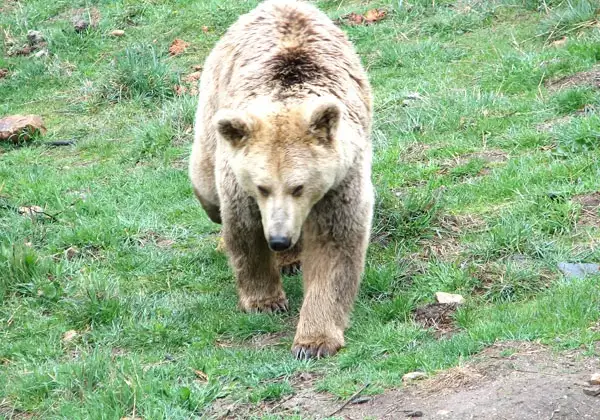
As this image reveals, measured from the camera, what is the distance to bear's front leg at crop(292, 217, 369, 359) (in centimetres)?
600

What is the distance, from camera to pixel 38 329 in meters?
6.47

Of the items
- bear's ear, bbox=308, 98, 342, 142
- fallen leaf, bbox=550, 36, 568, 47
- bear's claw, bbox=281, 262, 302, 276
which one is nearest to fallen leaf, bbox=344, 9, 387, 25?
fallen leaf, bbox=550, 36, 568, 47

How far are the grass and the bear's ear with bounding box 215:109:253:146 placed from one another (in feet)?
4.00

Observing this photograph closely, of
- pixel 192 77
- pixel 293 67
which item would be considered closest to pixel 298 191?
pixel 293 67

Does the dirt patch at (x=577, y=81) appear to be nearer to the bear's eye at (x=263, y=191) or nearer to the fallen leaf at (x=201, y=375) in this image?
the bear's eye at (x=263, y=191)

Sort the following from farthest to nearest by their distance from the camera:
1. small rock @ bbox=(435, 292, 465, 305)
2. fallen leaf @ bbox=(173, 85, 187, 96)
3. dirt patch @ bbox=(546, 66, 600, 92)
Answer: fallen leaf @ bbox=(173, 85, 187, 96)
dirt patch @ bbox=(546, 66, 600, 92)
small rock @ bbox=(435, 292, 465, 305)

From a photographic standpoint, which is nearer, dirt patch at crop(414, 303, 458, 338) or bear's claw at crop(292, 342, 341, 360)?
bear's claw at crop(292, 342, 341, 360)

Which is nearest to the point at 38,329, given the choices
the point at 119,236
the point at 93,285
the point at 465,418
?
the point at 93,285

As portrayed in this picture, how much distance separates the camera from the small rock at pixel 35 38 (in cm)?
1263

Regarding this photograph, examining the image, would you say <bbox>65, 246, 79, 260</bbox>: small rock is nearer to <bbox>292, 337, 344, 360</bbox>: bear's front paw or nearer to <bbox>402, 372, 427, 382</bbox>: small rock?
<bbox>292, 337, 344, 360</bbox>: bear's front paw

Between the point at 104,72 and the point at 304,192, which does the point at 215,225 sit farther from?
the point at 104,72

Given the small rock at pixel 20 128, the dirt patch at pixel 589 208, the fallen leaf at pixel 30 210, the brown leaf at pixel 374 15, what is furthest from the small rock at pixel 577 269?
the small rock at pixel 20 128

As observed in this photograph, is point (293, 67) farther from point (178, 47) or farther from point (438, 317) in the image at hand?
point (178, 47)

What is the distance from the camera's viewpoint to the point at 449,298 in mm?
6340
